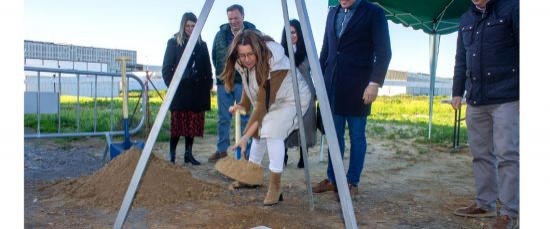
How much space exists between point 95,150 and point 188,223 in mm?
3400

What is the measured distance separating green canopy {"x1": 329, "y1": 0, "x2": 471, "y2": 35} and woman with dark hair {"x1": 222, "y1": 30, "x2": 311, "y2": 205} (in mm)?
3520

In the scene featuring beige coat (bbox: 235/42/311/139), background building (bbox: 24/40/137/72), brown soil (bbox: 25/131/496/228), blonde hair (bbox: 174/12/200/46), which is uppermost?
background building (bbox: 24/40/137/72)

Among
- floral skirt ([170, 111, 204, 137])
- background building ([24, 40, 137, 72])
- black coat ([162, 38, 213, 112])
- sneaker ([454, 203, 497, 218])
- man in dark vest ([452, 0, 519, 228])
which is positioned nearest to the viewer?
man in dark vest ([452, 0, 519, 228])

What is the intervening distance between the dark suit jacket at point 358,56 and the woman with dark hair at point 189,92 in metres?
1.71

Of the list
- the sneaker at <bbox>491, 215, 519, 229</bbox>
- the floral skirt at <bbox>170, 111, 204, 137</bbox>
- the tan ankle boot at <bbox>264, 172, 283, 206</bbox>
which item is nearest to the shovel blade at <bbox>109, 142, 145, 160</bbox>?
the floral skirt at <bbox>170, 111, 204, 137</bbox>

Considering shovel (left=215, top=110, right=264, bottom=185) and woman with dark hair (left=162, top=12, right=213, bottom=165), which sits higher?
woman with dark hair (left=162, top=12, right=213, bottom=165)

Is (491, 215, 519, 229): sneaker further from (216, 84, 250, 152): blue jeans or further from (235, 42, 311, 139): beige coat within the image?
(216, 84, 250, 152): blue jeans

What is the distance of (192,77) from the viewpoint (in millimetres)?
4574

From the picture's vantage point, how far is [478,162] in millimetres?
2850

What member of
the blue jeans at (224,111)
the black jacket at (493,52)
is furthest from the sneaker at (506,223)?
the blue jeans at (224,111)

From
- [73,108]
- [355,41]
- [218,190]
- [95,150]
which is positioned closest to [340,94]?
[355,41]

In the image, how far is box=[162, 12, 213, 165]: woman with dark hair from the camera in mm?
4473

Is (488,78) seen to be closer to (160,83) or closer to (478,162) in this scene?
(478,162)

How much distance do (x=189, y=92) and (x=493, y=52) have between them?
9.58 feet
